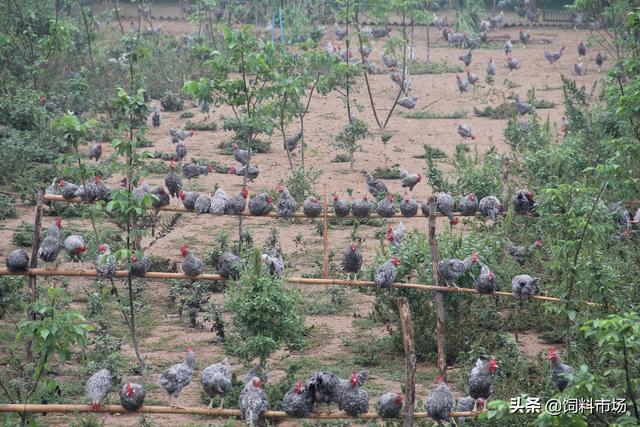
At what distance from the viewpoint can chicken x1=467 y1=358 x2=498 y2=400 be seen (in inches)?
267

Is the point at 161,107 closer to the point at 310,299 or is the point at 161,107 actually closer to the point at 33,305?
the point at 310,299

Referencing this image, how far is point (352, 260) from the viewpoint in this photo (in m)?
8.77

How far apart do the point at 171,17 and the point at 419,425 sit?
2260 centimetres

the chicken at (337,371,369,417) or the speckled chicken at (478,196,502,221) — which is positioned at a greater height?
the speckled chicken at (478,196,502,221)

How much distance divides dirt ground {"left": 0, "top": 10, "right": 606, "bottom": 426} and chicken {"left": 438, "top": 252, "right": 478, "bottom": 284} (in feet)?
2.72

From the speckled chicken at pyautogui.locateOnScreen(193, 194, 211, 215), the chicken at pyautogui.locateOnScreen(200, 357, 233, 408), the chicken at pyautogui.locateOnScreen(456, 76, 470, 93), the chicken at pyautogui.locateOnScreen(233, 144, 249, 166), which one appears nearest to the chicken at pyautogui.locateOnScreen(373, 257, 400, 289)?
the chicken at pyautogui.locateOnScreen(200, 357, 233, 408)

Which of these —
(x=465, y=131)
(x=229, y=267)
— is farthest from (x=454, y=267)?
(x=465, y=131)

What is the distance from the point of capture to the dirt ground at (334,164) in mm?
8586

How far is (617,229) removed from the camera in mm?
9055

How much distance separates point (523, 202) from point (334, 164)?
19.4ft

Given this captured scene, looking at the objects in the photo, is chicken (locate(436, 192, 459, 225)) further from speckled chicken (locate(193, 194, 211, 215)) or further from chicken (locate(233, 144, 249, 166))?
chicken (locate(233, 144, 249, 166))

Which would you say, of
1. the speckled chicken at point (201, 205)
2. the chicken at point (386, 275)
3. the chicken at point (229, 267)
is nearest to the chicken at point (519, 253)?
the chicken at point (386, 275)

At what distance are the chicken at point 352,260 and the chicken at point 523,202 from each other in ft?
5.18

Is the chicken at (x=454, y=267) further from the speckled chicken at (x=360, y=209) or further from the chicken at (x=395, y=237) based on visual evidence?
the speckled chicken at (x=360, y=209)
